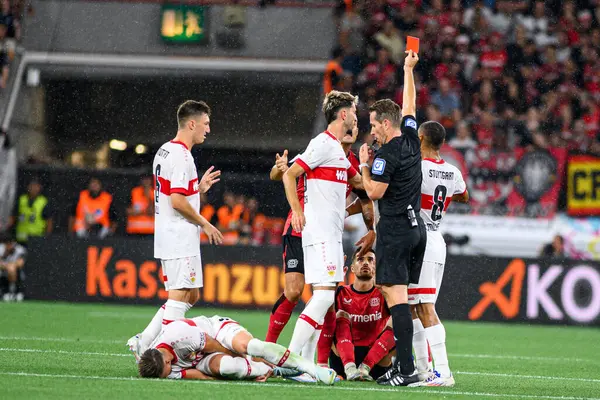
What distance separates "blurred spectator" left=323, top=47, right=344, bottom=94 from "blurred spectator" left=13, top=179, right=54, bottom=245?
20.3ft

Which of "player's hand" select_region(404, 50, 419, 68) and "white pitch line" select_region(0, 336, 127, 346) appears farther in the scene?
"white pitch line" select_region(0, 336, 127, 346)

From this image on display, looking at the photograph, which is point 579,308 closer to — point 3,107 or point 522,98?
point 522,98

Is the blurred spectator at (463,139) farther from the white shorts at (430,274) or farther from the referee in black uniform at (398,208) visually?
the referee in black uniform at (398,208)

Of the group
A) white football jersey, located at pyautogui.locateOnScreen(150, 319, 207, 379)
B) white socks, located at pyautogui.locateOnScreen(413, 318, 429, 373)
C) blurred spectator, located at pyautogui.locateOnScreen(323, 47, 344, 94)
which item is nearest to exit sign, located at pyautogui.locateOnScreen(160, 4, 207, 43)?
blurred spectator, located at pyautogui.locateOnScreen(323, 47, 344, 94)

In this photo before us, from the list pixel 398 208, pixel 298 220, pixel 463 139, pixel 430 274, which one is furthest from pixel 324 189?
pixel 463 139

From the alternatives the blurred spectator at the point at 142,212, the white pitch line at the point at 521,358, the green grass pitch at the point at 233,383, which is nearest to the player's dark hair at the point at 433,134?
the green grass pitch at the point at 233,383

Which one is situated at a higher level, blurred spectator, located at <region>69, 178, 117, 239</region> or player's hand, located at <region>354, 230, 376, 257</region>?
blurred spectator, located at <region>69, 178, 117, 239</region>

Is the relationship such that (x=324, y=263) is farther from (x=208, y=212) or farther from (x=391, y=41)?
(x=391, y=41)

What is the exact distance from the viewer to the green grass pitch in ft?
23.9

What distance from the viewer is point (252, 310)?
57.7ft

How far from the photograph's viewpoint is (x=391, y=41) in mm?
22625

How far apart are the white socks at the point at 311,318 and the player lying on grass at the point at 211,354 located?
0.30 metres

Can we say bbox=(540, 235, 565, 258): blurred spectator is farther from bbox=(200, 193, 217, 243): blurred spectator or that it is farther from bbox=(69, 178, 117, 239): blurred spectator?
bbox=(69, 178, 117, 239): blurred spectator

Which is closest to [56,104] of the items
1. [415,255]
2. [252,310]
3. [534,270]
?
[252,310]
